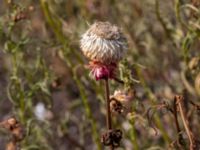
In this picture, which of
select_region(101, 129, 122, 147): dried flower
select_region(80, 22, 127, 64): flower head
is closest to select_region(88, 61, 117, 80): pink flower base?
select_region(80, 22, 127, 64): flower head

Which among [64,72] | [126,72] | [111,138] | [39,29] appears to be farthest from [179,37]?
[39,29]

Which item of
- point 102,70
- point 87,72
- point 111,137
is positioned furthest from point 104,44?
point 87,72

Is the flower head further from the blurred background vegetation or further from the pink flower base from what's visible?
the blurred background vegetation

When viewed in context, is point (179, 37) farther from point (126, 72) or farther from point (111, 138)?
point (111, 138)

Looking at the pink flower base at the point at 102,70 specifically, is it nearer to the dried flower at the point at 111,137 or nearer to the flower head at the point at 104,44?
the flower head at the point at 104,44

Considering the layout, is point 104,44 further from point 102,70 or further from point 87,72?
point 87,72
